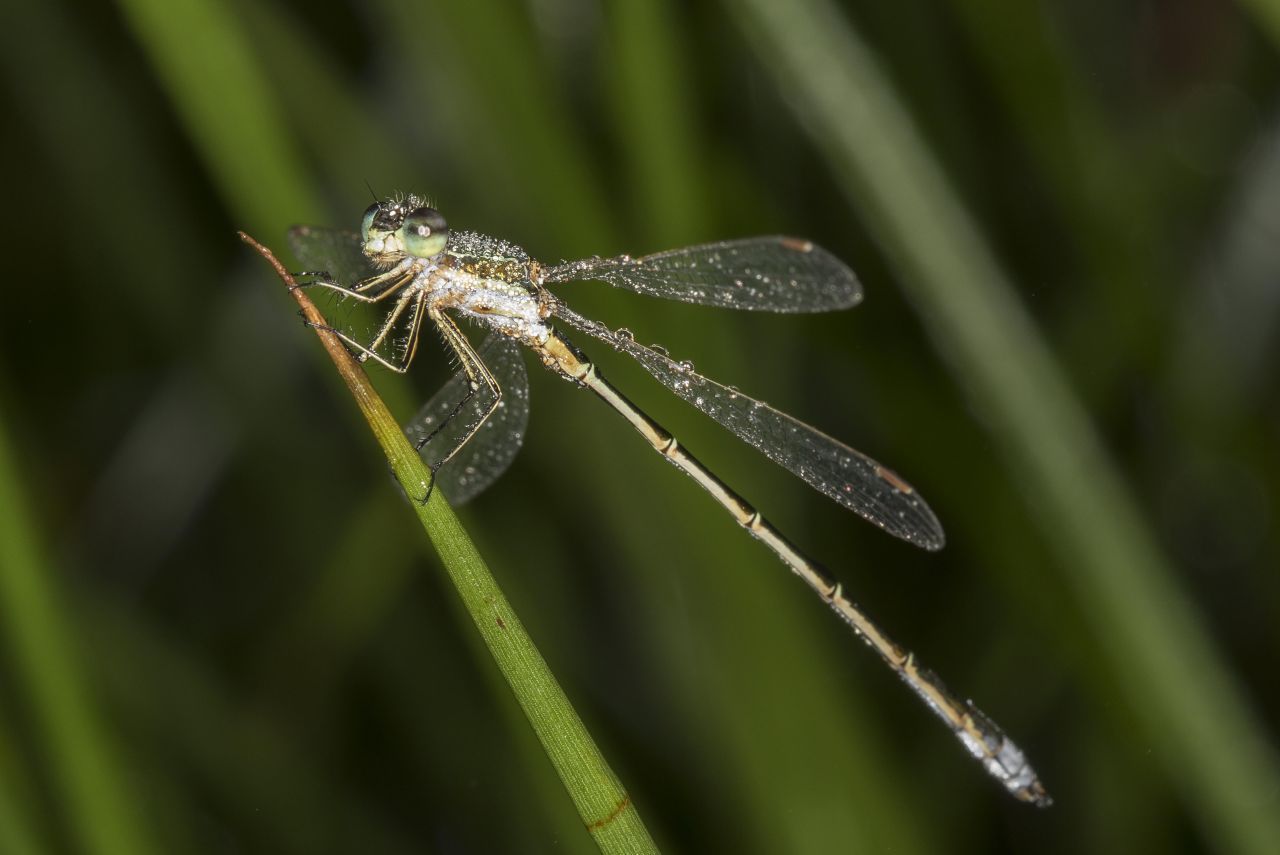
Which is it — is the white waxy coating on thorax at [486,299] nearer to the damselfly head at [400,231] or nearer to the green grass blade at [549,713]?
the damselfly head at [400,231]

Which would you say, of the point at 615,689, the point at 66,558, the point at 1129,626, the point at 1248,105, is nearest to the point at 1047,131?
the point at 1248,105

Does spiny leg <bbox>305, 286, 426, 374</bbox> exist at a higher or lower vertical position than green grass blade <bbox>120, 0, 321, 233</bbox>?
lower

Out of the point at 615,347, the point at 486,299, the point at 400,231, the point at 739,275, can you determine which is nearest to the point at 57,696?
the point at 400,231

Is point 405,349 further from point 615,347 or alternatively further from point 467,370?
point 615,347

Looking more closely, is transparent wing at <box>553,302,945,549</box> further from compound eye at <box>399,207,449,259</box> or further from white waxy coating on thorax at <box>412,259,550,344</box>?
compound eye at <box>399,207,449,259</box>

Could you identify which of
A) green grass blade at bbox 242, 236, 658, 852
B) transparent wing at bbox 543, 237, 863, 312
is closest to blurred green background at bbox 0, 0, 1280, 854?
transparent wing at bbox 543, 237, 863, 312

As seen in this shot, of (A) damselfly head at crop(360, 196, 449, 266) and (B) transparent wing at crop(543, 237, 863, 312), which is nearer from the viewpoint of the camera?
(A) damselfly head at crop(360, 196, 449, 266)

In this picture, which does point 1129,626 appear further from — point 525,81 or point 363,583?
point 363,583

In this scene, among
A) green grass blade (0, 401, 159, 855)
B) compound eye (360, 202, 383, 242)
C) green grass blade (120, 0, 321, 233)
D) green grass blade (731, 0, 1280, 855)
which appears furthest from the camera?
compound eye (360, 202, 383, 242)

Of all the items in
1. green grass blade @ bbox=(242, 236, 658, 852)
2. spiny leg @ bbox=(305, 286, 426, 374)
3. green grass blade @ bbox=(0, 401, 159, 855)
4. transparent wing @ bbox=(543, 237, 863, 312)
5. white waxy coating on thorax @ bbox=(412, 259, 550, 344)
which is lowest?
green grass blade @ bbox=(0, 401, 159, 855)
